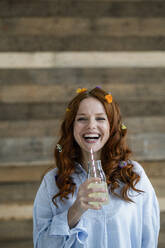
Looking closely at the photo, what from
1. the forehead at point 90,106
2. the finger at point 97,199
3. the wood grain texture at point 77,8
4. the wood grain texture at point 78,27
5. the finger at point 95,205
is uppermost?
the wood grain texture at point 77,8

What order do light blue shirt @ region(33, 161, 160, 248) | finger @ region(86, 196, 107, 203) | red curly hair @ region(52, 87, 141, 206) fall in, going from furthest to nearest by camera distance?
red curly hair @ region(52, 87, 141, 206), light blue shirt @ region(33, 161, 160, 248), finger @ region(86, 196, 107, 203)

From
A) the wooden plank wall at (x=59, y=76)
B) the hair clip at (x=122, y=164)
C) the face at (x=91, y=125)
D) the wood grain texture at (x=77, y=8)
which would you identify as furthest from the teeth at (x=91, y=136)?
the wood grain texture at (x=77, y=8)

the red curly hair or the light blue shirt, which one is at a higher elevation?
the red curly hair

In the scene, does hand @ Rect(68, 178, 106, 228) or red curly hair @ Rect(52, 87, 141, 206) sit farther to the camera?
red curly hair @ Rect(52, 87, 141, 206)

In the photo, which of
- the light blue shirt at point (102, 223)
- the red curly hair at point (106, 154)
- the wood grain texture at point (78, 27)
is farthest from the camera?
the wood grain texture at point (78, 27)

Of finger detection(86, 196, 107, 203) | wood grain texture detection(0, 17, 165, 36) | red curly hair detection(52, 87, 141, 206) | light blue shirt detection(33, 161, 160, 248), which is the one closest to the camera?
finger detection(86, 196, 107, 203)

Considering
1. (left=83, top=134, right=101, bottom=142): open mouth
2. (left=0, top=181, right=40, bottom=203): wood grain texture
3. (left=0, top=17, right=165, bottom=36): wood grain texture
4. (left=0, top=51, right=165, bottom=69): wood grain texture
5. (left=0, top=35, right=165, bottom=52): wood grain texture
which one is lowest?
(left=0, top=181, right=40, bottom=203): wood grain texture

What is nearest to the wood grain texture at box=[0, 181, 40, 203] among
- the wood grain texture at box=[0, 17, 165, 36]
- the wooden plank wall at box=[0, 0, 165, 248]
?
the wooden plank wall at box=[0, 0, 165, 248]

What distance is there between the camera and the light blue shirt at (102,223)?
1.12 meters

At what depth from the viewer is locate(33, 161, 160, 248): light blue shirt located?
3.68 feet

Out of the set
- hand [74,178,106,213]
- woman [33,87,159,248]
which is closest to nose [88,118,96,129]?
woman [33,87,159,248]

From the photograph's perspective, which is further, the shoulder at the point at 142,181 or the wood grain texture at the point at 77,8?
the wood grain texture at the point at 77,8

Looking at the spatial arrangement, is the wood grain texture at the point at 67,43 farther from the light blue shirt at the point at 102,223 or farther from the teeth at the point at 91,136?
the light blue shirt at the point at 102,223

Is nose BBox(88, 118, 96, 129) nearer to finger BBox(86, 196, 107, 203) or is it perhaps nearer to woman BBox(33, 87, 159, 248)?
woman BBox(33, 87, 159, 248)
